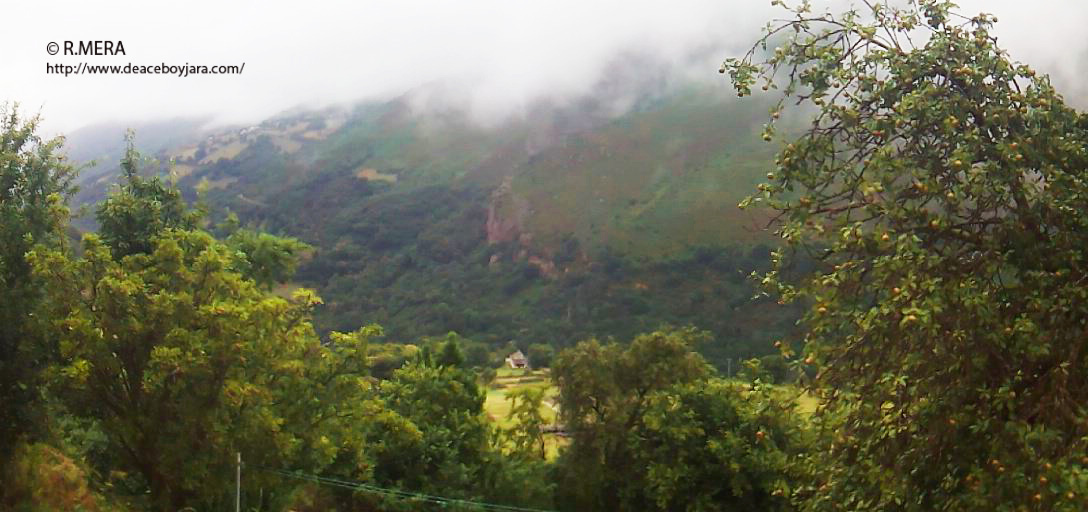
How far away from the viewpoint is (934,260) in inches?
273

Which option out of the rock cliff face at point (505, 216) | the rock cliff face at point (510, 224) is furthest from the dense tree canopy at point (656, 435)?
the rock cliff face at point (505, 216)

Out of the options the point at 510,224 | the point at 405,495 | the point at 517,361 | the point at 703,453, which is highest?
the point at 510,224

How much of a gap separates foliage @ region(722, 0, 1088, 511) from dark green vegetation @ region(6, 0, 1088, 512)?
0.09 feet

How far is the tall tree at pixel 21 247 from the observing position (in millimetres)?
16719

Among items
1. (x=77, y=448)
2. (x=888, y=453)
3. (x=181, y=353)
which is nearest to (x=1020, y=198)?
(x=888, y=453)

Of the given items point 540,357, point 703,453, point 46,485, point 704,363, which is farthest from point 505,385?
point 46,485

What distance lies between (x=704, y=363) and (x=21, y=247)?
2509 centimetres

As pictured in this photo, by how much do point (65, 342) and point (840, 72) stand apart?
14.5 meters

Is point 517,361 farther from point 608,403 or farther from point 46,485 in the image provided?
point 46,485

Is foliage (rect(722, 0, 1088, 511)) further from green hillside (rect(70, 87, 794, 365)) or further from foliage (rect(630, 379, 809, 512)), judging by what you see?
green hillside (rect(70, 87, 794, 365))

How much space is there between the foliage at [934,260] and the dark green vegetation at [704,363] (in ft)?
0.09

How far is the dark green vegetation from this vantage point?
6.88 m

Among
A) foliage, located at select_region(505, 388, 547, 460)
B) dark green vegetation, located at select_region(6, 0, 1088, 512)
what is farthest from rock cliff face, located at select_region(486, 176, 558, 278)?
dark green vegetation, located at select_region(6, 0, 1088, 512)

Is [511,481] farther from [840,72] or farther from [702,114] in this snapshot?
[702,114]
